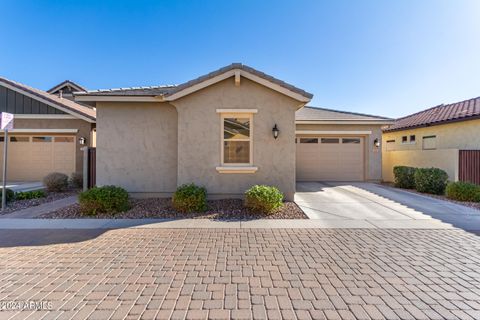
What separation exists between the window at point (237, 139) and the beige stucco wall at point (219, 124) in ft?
0.78

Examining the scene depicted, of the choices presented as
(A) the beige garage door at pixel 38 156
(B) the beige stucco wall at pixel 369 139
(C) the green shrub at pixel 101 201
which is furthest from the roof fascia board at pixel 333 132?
(A) the beige garage door at pixel 38 156

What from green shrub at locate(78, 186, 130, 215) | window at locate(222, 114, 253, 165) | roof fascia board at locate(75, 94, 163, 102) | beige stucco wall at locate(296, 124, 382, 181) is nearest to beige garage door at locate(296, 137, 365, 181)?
beige stucco wall at locate(296, 124, 382, 181)

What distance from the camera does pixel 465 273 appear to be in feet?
12.4

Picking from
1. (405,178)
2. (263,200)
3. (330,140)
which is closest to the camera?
(263,200)

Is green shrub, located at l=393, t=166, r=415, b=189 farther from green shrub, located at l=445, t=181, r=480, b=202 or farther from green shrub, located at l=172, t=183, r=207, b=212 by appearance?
green shrub, located at l=172, t=183, r=207, b=212

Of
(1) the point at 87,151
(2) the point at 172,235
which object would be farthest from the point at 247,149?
(1) the point at 87,151

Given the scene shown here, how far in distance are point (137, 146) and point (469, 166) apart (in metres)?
14.0

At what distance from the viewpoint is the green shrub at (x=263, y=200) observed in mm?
6887

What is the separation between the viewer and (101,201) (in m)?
6.96

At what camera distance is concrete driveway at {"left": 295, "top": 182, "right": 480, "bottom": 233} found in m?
6.58

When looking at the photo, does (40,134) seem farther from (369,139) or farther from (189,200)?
(369,139)

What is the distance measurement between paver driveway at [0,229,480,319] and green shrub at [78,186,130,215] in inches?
62.0

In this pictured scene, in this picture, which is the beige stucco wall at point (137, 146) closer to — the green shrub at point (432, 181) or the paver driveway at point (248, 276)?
the paver driveway at point (248, 276)

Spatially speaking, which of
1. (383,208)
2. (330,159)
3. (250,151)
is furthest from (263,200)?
(330,159)
